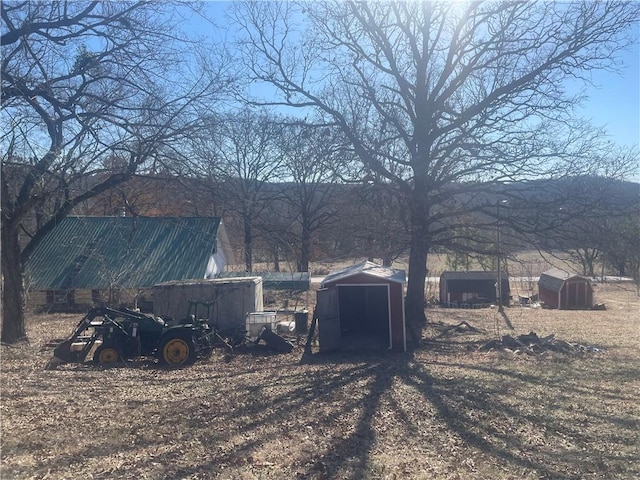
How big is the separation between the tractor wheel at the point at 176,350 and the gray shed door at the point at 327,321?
3140 mm

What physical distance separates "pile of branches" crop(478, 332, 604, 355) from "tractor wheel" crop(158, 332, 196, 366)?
7.31 meters

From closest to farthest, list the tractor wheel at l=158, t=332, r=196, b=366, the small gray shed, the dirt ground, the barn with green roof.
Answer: the dirt ground
the tractor wheel at l=158, t=332, r=196, b=366
the small gray shed
the barn with green roof

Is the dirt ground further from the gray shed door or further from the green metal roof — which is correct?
the green metal roof

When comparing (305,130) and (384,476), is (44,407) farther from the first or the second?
(305,130)

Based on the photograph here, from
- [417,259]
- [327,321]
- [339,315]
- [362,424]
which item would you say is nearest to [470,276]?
[417,259]

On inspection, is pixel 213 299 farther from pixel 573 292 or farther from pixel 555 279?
pixel 555 279

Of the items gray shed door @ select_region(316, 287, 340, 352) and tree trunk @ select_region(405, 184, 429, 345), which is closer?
gray shed door @ select_region(316, 287, 340, 352)

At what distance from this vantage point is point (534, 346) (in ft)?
46.2

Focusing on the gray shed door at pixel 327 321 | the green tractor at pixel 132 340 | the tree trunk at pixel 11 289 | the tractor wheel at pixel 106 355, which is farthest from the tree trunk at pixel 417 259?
the tree trunk at pixel 11 289

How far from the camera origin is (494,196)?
17.5 metres

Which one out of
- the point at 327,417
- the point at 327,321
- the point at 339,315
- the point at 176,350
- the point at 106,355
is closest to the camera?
the point at 327,417

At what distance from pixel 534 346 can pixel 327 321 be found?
17.2ft

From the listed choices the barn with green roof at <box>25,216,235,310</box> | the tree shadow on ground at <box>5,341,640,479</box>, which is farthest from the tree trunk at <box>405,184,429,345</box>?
the barn with green roof at <box>25,216,235,310</box>

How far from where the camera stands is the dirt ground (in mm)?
6367
